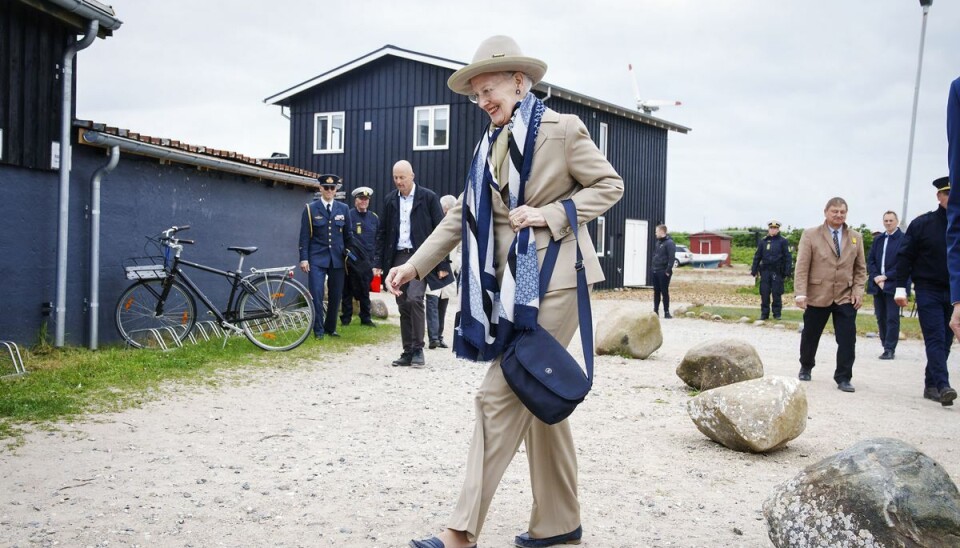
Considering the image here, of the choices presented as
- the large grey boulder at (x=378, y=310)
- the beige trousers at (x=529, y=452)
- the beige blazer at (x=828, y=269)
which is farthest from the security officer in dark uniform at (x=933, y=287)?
the large grey boulder at (x=378, y=310)

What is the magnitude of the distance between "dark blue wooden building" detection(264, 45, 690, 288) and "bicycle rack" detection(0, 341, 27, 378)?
58.2 ft

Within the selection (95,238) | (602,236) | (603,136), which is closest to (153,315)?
(95,238)

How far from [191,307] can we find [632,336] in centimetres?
554

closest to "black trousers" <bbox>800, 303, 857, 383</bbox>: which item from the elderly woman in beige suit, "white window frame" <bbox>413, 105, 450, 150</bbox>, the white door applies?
the elderly woman in beige suit

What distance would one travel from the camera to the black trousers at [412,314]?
9047 millimetres

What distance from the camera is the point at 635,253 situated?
32094mm

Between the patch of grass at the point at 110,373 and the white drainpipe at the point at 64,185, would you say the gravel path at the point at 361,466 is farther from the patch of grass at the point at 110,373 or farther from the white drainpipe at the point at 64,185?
the white drainpipe at the point at 64,185

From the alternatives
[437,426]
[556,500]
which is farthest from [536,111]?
[437,426]

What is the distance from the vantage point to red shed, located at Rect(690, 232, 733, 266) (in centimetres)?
7212

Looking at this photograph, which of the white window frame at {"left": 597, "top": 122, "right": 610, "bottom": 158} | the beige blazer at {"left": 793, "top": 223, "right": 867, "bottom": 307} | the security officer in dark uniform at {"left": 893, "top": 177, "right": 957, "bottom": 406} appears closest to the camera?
the security officer in dark uniform at {"left": 893, "top": 177, "right": 957, "bottom": 406}

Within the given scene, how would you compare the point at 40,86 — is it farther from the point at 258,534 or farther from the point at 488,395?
the point at 488,395

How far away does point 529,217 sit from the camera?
3.40 m

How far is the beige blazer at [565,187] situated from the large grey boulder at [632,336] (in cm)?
715

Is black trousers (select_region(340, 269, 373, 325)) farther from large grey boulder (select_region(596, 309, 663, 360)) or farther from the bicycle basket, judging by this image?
large grey boulder (select_region(596, 309, 663, 360))
